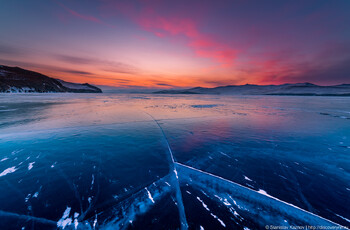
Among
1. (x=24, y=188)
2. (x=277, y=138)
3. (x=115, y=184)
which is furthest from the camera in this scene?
(x=277, y=138)

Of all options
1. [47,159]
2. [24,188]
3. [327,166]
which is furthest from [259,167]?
[47,159]

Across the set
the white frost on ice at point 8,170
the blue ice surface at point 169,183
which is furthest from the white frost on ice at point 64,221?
the white frost on ice at point 8,170

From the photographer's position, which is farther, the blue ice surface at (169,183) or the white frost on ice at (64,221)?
the blue ice surface at (169,183)

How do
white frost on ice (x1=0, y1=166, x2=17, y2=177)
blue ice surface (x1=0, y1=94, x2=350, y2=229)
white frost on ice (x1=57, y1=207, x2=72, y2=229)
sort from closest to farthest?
white frost on ice (x1=57, y1=207, x2=72, y2=229) < blue ice surface (x1=0, y1=94, x2=350, y2=229) < white frost on ice (x1=0, y1=166, x2=17, y2=177)

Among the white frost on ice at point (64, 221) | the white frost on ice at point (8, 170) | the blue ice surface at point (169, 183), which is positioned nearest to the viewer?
the white frost on ice at point (64, 221)

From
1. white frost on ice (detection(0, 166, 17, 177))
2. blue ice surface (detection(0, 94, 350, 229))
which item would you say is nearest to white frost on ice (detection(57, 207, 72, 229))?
blue ice surface (detection(0, 94, 350, 229))

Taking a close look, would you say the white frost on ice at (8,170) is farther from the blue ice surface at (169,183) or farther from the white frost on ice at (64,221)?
the white frost on ice at (64,221)

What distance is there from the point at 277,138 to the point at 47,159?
→ 1139 cm

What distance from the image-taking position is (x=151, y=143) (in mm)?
6922

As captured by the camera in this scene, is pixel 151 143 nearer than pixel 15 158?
No

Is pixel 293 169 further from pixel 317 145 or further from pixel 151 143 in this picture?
pixel 151 143

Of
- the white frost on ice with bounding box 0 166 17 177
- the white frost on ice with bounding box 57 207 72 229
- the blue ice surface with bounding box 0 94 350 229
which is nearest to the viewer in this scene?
the white frost on ice with bounding box 57 207 72 229

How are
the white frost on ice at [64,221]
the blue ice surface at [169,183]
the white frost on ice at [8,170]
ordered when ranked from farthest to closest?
the white frost on ice at [8,170]
the blue ice surface at [169,183]
the white frost on ice at [64,221]

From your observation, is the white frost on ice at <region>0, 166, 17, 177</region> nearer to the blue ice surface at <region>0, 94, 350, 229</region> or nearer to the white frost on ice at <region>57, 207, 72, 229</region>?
the blue ice surface at <region>0, 94, 350, 229</region>
